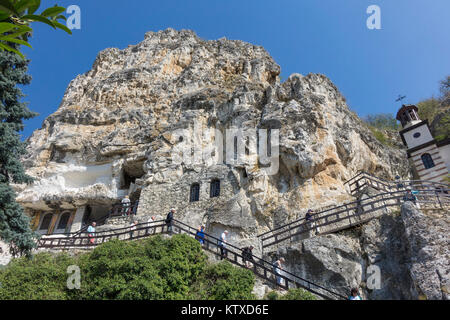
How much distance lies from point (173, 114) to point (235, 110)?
549 cm

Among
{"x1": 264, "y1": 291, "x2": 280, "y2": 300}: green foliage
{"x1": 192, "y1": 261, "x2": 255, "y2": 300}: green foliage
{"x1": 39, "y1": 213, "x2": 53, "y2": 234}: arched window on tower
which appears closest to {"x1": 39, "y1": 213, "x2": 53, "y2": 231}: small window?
{"x1": 39, "y1": 213, "x2": 53, "y2": 234}: arched window on tower

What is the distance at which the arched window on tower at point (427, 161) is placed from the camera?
26.4 meters

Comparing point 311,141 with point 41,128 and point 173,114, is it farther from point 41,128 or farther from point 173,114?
point 41,128

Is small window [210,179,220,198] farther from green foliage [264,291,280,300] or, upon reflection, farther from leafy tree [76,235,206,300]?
green foliage [264,291,280,300]

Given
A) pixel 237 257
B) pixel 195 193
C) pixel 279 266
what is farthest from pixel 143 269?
pixel 195 193

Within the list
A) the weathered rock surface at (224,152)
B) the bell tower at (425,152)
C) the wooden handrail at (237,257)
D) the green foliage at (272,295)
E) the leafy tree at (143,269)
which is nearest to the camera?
the leafy tree at (143,269)

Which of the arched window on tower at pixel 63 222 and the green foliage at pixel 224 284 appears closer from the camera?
the green foliage at pixel 224 284

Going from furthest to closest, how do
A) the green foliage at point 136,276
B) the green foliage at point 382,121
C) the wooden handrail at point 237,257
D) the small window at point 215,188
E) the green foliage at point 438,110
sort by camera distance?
1. the green foliage at point 382,121
2. the green foliage at point 438,110
3. the small window at point 215,188
4. the wooden handrail at point 237,257
5. the green foliage at point 136,276

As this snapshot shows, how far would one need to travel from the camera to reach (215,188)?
20109 mm

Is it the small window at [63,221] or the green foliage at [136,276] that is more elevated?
the small window at [63,221]

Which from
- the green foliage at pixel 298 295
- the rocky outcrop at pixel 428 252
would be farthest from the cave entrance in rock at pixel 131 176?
the rocky outcrop at pixel 428 252

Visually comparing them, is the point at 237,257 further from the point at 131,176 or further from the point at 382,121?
the point at 382,121


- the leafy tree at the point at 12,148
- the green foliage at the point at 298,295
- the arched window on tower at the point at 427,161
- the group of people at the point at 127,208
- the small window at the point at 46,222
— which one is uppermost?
the arched window on tower at the point at 427,161

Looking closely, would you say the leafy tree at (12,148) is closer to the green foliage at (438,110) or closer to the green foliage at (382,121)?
the green foliage at (438,110)
